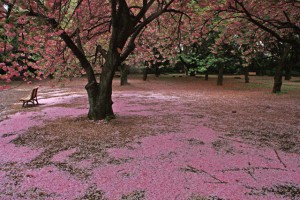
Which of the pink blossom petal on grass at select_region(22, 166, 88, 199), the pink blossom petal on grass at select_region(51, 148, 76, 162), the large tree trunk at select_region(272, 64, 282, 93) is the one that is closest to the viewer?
the pink blossom petal on grass at select_region(22, 166, 88, 199)

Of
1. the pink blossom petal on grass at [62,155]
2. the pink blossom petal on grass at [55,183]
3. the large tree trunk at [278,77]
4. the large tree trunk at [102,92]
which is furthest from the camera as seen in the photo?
the large tree trunk at [278,77]

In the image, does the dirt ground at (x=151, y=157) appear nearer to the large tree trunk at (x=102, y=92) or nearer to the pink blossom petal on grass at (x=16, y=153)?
the pink blossom petal on grass at (x=16, y=153)

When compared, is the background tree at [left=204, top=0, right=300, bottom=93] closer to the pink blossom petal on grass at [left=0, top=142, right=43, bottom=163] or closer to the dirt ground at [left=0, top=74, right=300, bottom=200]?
the dirt ground at [left=0, top=74, right=300, bottom=200]

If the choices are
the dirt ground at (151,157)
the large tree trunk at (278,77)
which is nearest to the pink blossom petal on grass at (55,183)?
the dirt ground at (151,157)

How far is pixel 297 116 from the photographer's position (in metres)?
11.5

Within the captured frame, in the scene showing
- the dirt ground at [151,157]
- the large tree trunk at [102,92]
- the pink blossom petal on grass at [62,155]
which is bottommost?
the pink blossom petal on grass at [62,155]

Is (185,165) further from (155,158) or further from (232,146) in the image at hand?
(232,146)

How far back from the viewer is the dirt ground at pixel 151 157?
4.70m

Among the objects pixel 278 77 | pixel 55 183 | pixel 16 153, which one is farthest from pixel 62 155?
pixel 278 77

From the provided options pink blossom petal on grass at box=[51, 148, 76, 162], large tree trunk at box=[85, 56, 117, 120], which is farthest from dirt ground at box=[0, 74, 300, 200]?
large tree trunk at box=[85, 56, 117, 120]

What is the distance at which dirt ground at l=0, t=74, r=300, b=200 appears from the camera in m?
4.70

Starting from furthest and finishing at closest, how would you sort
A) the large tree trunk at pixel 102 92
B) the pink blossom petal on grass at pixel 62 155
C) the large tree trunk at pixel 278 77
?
the large tree trunk at pixel 278 77, the large tree trunk at pixel 102 92, the pink blossom petal on grass at pixel 62 155

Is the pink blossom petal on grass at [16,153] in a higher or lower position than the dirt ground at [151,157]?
lower

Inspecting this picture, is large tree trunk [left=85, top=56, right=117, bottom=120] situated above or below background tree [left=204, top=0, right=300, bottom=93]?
below
